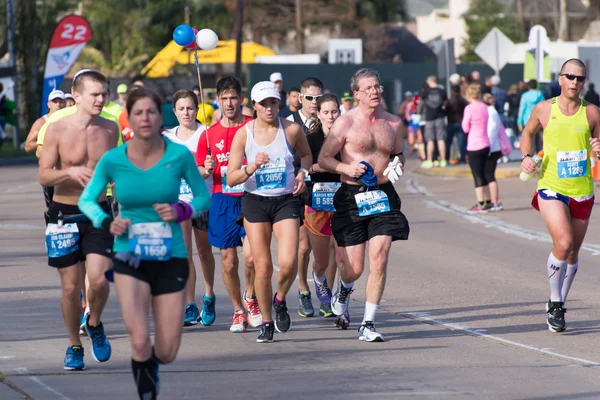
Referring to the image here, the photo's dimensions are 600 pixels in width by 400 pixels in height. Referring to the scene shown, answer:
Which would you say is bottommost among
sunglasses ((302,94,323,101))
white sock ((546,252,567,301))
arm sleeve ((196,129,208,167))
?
white sock ((546,252,567,301))

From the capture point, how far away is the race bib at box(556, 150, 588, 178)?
9.39m

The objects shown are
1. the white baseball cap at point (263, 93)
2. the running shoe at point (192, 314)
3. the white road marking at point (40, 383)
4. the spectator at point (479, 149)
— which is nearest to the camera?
the white road marking at point (40, 383)

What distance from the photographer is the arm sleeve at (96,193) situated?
6.33 m

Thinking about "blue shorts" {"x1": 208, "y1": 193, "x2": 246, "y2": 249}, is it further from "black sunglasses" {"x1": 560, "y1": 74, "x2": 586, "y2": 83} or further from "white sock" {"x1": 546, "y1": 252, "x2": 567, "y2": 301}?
"black sunglasses" {"x1": 560, "y1": 74, "x2": 586, "y2": 83}

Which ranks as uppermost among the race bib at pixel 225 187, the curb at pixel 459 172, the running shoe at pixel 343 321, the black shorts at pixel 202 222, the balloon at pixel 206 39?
the balloon at pixel 206 39

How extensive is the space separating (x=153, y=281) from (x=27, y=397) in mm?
1235

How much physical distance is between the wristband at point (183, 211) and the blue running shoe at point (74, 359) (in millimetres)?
1925

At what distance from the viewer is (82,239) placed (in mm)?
7848

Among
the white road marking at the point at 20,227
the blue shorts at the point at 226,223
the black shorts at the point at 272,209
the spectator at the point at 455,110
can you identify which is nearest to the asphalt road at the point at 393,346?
the blue shorts at the point at 226,223

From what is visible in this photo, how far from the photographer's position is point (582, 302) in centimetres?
1084

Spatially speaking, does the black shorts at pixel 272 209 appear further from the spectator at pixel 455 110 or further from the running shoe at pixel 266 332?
the spectator at pixel 455 110

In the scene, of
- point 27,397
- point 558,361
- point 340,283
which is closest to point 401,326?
point 340,283

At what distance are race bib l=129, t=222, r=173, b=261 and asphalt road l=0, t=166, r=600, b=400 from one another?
1.17 metres

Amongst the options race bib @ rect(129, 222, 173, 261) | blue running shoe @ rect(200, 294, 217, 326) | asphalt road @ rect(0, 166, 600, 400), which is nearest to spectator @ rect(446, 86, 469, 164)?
asphalt road @ rect(0, 166, 600, 400)
